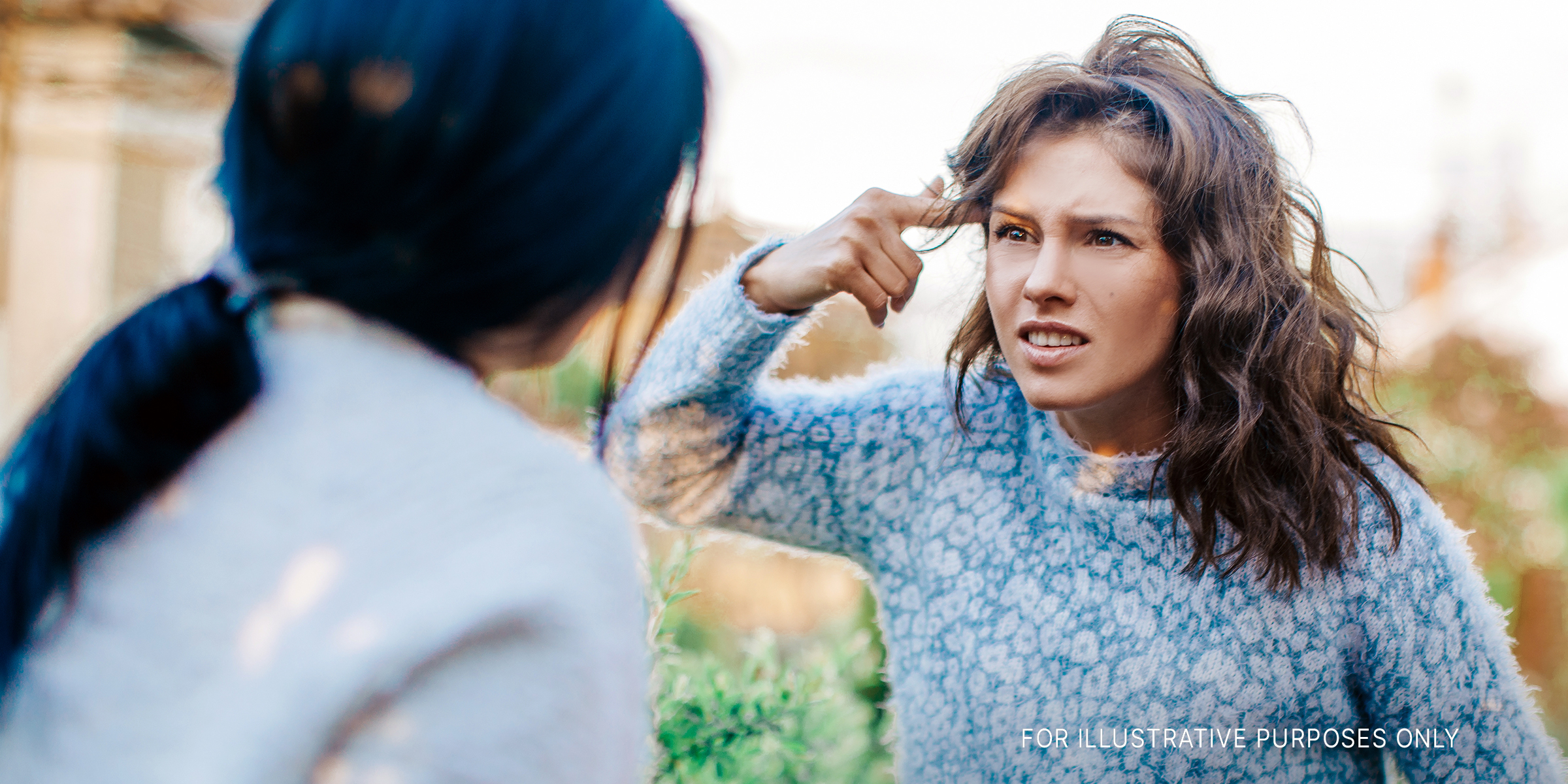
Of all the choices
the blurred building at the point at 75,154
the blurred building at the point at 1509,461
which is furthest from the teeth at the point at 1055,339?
the blurred building at the point at 75,154

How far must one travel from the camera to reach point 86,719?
63 cm

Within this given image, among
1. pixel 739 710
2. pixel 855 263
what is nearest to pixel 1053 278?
pixel 855 263

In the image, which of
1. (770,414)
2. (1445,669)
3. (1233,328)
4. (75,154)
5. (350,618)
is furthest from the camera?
(75,154)


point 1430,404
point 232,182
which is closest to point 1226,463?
point 232,182

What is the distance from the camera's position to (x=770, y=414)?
1737mm

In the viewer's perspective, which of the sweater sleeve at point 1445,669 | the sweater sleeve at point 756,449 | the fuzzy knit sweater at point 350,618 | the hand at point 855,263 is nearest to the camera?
the fuzzy knit sweater at point 350,618

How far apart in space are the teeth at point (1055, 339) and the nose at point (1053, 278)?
49 millimetres

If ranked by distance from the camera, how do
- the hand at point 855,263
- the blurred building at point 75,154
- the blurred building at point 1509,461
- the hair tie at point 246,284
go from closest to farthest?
the hair tie at point 246,284
the hand at point 855,263
the blurred building at point 1509,461
the blurred building at point 75,154

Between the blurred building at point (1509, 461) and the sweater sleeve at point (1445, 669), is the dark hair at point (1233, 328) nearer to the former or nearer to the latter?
the sweater sleeve at point (1445, 669)

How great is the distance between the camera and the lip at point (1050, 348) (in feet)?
4.89

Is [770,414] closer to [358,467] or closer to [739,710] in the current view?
[739,710]

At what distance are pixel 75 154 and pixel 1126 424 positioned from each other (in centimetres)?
925

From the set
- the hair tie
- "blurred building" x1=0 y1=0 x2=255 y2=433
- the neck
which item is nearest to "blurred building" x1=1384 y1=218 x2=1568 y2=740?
the neck

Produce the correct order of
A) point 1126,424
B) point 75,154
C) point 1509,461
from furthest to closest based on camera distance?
point 75,154 → point 1509,461 → point 1126,424
